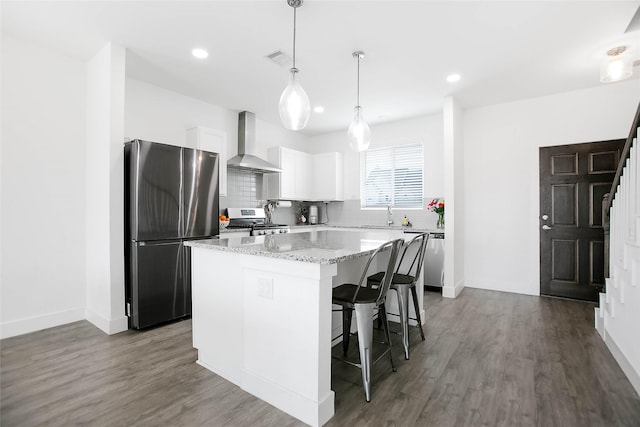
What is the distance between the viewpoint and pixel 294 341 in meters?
1.75

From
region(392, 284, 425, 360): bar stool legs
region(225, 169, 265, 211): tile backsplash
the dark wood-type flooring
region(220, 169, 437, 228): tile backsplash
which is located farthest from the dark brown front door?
region(225, 169, 265, 211): tile backsplash

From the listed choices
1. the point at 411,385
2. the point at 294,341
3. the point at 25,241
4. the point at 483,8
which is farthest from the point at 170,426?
the point at 483,8

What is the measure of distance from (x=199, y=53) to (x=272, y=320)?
2.69 m

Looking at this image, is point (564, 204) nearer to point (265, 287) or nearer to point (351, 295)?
point (351, 295)

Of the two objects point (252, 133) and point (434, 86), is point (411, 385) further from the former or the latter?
point (252, 133)

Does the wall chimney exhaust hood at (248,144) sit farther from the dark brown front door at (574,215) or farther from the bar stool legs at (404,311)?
the dark brown front door at (574,215)

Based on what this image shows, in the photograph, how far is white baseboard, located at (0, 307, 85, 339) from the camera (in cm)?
281

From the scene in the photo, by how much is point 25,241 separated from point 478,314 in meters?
4.64

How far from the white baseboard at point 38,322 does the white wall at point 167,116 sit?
2016 mm

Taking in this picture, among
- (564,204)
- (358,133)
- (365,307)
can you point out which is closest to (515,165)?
(564,204)

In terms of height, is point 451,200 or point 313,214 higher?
point 451,200

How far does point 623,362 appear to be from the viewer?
226 cm

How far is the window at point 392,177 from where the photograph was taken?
5.35 metres

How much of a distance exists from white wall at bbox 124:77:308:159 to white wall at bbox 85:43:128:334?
51cm
